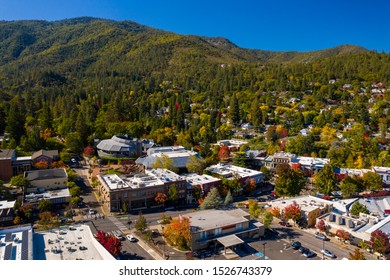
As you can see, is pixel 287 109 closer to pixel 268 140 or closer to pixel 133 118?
pixel 268 140

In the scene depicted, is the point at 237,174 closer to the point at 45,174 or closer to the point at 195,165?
the point at 195,165

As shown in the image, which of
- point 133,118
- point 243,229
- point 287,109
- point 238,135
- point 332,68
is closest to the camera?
point 243,229

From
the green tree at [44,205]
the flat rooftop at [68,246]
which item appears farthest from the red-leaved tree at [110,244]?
the green tree at [44,205]

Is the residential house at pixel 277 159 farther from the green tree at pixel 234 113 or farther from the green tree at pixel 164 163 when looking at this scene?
the green tree at pixel 234 113

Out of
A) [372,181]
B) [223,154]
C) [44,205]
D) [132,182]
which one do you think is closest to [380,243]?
[372,181]

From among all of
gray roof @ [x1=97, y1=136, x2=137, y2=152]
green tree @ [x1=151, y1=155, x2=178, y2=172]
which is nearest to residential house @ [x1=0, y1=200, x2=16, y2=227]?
green tree @ [x1=151, y1=155, x2=178, y2=172]

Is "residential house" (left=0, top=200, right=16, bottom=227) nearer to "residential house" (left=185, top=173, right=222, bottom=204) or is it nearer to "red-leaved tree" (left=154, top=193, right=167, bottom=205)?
"red-leaved tree" (left=154, top=193, right=167, bottom=205)
